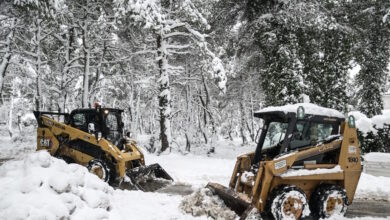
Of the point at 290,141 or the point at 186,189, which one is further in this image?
the point at 186,189

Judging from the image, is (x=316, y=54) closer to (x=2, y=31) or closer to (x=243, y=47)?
(x=243, y=47)

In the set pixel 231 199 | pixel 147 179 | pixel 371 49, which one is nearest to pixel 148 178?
pixel 147 179

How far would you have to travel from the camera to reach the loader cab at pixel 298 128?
6.90 m

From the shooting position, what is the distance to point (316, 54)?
16.5 m

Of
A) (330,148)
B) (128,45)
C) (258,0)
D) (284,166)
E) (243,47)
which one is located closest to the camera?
(284,166)

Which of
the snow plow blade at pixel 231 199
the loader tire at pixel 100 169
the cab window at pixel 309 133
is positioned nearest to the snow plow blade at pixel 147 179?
the loader tire at pixel 100 169

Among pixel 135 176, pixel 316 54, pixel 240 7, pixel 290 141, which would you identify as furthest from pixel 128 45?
pixel 290 141

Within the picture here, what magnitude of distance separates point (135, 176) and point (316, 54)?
1062 centimetres

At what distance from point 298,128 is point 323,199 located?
1.39 meters

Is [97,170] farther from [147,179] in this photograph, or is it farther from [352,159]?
[352,159]

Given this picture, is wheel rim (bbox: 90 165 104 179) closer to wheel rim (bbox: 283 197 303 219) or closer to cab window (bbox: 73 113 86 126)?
cab window (bbox: 73 113 86 126)

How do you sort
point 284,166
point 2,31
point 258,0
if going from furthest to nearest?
point 2,31 < point 258,0 < point 284,166

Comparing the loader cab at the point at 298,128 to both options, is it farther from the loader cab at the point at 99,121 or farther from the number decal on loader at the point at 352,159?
the loader cab at the point at 99,121

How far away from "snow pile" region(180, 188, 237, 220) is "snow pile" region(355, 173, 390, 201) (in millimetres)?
4221
